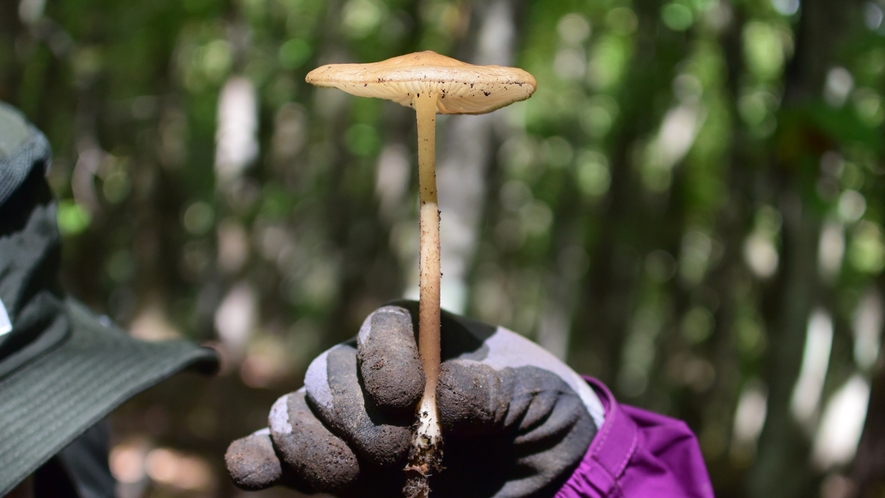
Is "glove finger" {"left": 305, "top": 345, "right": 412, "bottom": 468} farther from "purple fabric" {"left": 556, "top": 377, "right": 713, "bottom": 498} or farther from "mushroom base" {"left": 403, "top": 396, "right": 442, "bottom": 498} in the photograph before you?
"purple fabric" {"left": 556, "top": 377, "right": 713, "bottom": 498}

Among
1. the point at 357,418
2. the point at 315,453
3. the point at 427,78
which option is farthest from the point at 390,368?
the point at 427,78

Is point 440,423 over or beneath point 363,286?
over

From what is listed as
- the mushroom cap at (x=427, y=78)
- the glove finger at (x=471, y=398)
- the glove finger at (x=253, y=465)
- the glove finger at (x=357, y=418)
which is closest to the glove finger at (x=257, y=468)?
the glove finger at (x=253, y=465)

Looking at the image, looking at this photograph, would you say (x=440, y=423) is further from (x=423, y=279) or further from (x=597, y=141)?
(x=597, y=141)

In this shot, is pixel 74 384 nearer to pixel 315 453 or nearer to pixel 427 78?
pixel 315 453

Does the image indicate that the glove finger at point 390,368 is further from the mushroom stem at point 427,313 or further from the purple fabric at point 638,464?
the purple fabric at point 638,464

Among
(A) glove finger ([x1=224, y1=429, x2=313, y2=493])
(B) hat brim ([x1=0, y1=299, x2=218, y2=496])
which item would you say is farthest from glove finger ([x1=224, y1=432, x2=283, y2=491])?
(B) hat brim ([x1=0, y1=299, x2=218, y2=496])

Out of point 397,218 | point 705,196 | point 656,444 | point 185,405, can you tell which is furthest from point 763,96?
point 656,444
